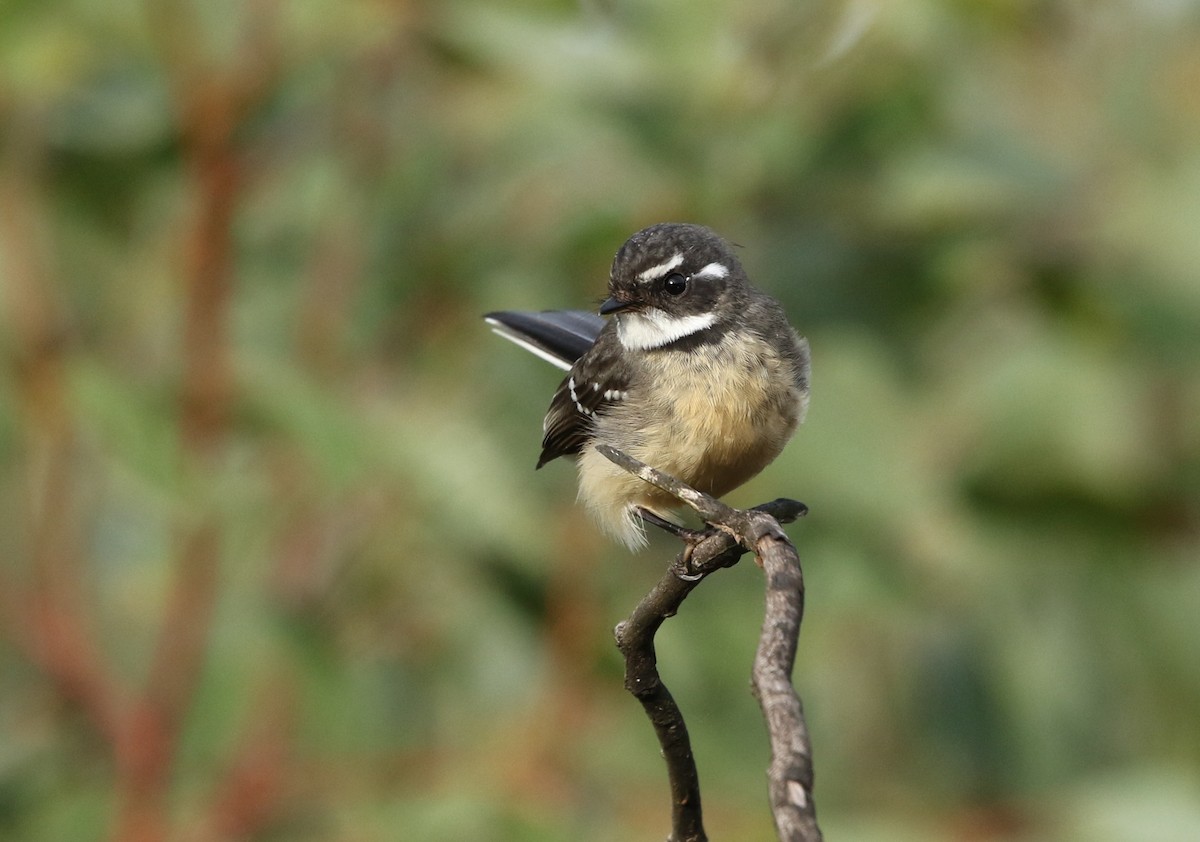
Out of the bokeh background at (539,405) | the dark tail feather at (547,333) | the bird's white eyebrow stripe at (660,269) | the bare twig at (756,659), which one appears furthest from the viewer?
the bokeh background at (539,405)

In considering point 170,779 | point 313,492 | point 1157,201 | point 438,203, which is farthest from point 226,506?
point 1157,201

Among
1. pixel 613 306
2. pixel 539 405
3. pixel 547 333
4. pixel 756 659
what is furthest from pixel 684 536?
pixel 539 405

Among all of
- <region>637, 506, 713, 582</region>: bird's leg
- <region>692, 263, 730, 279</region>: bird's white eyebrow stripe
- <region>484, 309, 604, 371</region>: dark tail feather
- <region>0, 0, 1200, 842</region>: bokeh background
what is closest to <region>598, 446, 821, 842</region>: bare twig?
<region>637, 506, 713, 582</region>: bird's leg

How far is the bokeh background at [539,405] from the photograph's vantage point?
514 cm

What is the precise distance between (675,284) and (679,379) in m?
0.31

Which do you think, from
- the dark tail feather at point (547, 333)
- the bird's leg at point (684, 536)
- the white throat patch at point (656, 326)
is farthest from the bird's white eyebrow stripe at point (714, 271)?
the bird's leg at point (684, 536)

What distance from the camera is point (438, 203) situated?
6.00 m

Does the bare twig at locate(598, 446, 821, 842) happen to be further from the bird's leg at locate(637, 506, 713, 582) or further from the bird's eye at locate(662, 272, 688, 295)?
the bird's eye at locate(662, 272, 688, 295)

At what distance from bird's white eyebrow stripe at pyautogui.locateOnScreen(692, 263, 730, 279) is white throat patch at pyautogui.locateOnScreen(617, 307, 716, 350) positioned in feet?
0.37

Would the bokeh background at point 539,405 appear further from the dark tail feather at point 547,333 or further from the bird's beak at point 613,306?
the bird's beak at point 613,306

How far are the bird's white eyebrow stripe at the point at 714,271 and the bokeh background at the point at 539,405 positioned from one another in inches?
38.1

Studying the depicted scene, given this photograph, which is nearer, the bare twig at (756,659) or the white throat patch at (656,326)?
the bare twig at (756,659)

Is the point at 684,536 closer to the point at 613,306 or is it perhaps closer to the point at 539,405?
the point at 613,306

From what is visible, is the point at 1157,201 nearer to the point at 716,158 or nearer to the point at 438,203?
the point at 716,158
